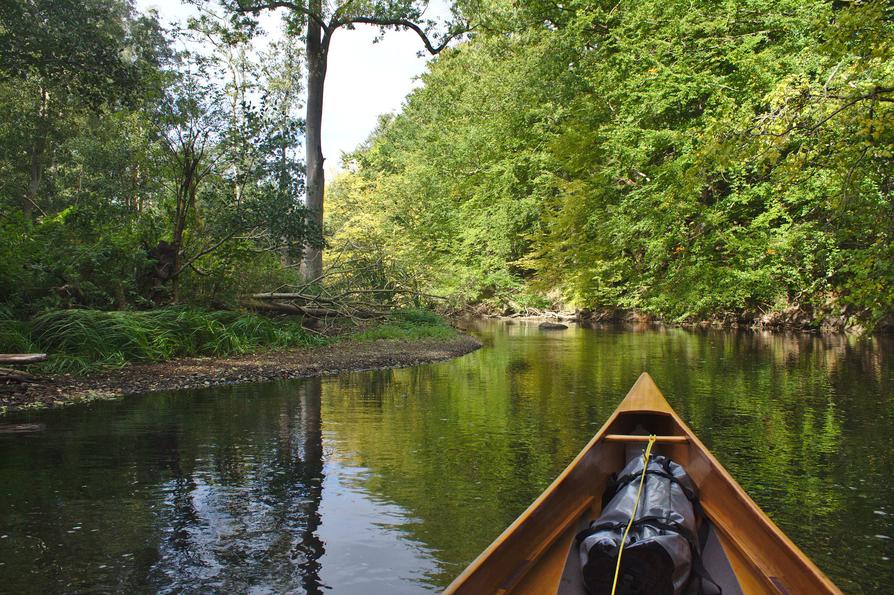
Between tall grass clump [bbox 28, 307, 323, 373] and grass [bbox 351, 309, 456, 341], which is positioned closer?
tall grass clump [bbox 28, 307, 323, 373]

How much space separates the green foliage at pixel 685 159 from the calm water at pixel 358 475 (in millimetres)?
2186

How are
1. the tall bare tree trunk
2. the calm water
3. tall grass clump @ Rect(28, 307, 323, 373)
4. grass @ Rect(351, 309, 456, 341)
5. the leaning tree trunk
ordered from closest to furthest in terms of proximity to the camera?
1. the calm water
2. tall grass clump @ Rect(28, 307, 323, 373)
3. grass @ Rect(351, 309, 456, 341)
4. the leaning tree trunk
5. the tall bare tree trunk

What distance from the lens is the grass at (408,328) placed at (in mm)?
14984

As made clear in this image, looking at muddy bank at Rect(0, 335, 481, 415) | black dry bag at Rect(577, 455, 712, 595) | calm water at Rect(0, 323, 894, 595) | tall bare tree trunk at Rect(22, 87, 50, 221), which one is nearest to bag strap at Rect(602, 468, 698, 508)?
black dry bag at Rect(577, 455, 712, 595)

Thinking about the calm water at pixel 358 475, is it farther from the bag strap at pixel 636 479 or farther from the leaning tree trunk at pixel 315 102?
the leaning tree trunk at pixel 315 102

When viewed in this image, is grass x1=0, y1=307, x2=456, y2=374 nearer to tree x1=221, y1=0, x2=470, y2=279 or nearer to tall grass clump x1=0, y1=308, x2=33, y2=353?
tall grass clump x1=0, y1=308, x2=33, y2=353

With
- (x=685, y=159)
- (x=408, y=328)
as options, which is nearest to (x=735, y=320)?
(x=685, y=159)

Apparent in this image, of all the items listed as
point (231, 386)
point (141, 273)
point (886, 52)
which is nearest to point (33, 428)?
point (231, 386)

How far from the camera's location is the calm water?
342cm

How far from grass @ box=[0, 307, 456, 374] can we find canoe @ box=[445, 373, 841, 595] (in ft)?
24.4

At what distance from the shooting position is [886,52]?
19.9ft

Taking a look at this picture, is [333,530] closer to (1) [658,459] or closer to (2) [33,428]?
(1) [658,459]

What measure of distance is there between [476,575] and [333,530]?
1.98 meters

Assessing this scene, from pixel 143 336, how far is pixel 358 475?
6095mm
